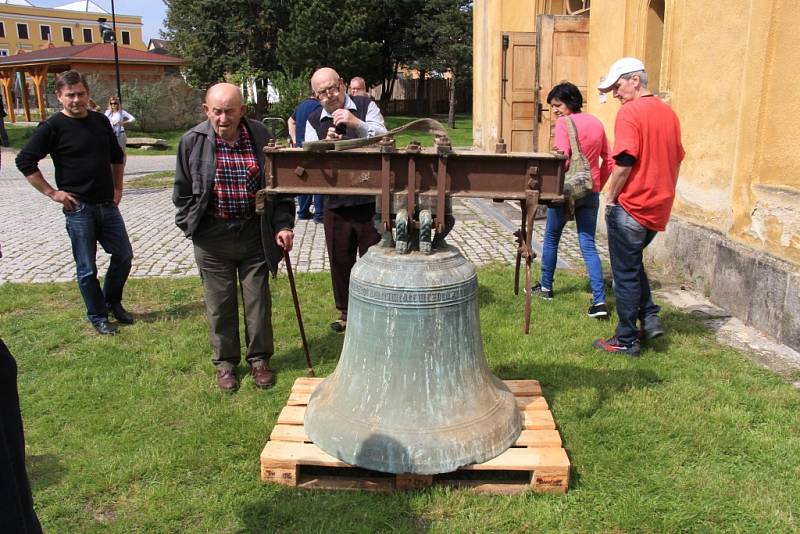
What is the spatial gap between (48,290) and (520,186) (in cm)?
539

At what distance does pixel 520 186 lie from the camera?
309 cm

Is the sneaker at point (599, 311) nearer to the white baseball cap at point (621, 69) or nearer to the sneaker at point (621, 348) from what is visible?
the sneaker at point (621, 348)

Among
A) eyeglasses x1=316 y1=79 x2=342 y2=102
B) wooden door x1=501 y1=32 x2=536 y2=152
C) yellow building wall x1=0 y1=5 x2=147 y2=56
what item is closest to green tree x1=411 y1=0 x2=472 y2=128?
wooden door x1=501 y1=32 x2=536 y2=152

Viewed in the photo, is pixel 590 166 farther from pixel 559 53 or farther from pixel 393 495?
pixel 559 53

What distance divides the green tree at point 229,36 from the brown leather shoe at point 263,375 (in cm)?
3197

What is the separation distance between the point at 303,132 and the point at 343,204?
2.75m

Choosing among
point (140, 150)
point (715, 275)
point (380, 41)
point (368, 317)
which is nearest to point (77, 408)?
point (368, 317)

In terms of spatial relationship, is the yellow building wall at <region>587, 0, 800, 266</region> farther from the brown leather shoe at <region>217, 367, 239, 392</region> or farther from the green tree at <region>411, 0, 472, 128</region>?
the green tree at <region>411, 0, 472, 128</region>

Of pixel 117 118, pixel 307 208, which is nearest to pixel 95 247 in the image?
pixel 307 208

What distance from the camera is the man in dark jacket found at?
4047 millimetres

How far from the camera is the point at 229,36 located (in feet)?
116

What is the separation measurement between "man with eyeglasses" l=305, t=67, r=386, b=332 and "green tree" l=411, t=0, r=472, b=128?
28.6 m

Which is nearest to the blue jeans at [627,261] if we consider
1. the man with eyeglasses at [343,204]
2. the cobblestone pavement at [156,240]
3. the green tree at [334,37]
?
the man with eyeglasses at [343,204]

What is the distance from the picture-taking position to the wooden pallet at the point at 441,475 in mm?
3320
